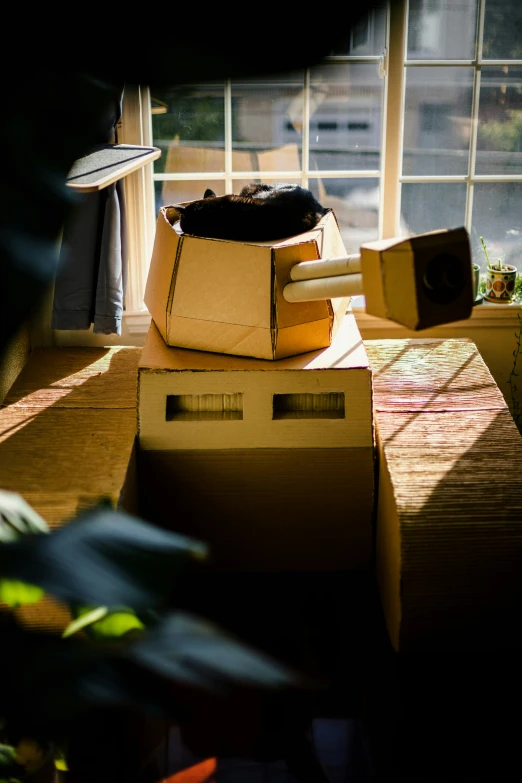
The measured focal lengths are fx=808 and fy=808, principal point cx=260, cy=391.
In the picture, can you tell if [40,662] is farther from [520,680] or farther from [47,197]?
[520,680]

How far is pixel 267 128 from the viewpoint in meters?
2.79

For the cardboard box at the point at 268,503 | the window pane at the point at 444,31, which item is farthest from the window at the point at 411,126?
the cardboard box at the point at 268,503

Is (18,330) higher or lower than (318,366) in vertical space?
higher

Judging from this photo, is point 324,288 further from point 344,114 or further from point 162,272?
point 344,114

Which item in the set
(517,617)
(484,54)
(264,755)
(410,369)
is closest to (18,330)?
(264,755)

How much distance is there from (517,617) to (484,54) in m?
1.90

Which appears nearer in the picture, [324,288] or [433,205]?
[324,288]

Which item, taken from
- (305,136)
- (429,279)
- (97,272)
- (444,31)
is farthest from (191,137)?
(429,279)

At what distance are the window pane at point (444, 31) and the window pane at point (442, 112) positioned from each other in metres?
0.05

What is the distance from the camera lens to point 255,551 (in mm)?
2025

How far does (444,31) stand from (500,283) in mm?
847

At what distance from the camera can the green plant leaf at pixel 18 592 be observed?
0.66ft

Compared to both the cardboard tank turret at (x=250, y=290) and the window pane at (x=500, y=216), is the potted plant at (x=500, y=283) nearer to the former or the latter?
the window pane at (x=500, y=216)

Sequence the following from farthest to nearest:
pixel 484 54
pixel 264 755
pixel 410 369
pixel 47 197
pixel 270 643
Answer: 1. pixel 484 54
2. pixel 410 369
3. pixel 270 643
4. pixel 264 755
5. pixel 47 197
